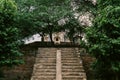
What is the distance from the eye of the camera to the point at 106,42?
1109 cm

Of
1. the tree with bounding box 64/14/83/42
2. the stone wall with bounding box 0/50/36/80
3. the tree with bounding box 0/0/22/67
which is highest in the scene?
the tree with bounding box 64/14/83/42

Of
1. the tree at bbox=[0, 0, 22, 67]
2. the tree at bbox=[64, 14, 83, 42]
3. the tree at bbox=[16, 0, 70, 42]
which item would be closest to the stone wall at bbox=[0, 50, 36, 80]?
the tree at bbox=[0, 0, 22, 67]

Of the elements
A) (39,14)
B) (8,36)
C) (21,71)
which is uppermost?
(39,14)

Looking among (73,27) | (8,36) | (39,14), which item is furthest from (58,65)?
(73,27)

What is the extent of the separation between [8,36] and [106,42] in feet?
12.4

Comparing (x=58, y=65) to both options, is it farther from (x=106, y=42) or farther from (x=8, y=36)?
(x=106, y=42)

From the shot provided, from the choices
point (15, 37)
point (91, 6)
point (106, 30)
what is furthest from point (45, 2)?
point (106, 30)

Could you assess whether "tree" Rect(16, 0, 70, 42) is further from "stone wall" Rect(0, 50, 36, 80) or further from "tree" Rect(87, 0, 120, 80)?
"tree" Rect(87, 0, 120, 80)

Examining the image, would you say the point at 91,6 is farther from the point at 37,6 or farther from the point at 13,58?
the point at 13,58

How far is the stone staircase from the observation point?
1212 centimetres

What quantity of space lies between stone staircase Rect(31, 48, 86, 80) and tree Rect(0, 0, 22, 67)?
3.61 ft

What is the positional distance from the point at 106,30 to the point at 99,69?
149 centimetres

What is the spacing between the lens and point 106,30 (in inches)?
455

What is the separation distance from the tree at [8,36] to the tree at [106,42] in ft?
9.43
